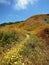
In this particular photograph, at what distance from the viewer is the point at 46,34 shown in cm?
3538

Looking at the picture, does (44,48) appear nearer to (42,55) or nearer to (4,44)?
(42,55)

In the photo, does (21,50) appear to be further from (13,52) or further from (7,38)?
(7,38)

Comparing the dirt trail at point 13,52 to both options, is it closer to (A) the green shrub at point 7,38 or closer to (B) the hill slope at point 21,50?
(B) the hill slope at point 21,50

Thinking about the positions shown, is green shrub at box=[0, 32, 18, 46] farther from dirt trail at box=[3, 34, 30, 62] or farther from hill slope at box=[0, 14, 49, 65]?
dirt trail at box=[3, 34, 30, 62]

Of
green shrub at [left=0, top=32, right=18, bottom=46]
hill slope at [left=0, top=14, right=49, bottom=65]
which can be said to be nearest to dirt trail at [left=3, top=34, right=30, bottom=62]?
hill slope at [left=0, top=14, right=49, bottom=65]

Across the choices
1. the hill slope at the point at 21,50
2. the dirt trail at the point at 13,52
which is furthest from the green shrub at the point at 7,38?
the dirt trail at the point at 13,52

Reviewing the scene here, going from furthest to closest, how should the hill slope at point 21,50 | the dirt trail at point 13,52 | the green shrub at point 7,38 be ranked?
the green shrub at point 7,38, the dirt trail at point 13,52, the hill slope at point 21,50

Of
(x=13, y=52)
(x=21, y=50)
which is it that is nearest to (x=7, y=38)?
(x=21, y=50)

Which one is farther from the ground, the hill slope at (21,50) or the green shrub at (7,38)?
the green shrub at (7,38)

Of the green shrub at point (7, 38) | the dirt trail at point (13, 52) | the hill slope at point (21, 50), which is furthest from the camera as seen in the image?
the green shrub at point (7, 38)

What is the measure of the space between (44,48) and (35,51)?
117 inches

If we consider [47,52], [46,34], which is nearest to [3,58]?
[47,52]

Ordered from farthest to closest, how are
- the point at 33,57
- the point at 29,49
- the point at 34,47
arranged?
the point at 34,47 → the point at 29,49 → the point at 33,57

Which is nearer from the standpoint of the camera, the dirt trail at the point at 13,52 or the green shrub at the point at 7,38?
the dirt trail at the point at 13,52
